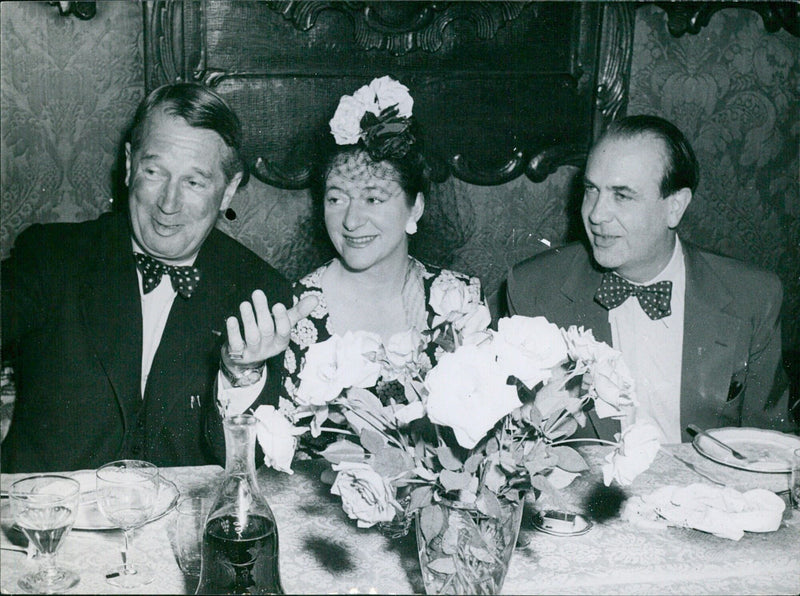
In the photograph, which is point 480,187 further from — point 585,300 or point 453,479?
point 453,479

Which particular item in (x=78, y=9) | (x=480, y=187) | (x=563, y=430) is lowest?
(x=563, y=430)

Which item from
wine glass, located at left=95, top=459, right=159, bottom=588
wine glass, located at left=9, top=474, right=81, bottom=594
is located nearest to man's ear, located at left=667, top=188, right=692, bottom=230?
wine glass, located at left=95, top=459, right=159, bottom=588

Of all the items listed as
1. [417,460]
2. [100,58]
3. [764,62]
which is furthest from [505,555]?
[764,62]

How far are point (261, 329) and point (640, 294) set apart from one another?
152cm

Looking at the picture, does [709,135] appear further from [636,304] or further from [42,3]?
[42,3]

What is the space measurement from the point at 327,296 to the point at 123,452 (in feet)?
2.87

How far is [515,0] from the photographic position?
328cm

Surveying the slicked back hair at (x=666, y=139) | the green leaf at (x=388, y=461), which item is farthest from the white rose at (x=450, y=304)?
the slicked back hair at (x=666, y=139)

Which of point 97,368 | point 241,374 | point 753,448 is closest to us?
point 241,374

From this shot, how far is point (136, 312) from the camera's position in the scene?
2432 mm

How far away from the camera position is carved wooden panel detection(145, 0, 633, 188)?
3.09 m

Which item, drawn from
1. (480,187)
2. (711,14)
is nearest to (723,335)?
(480,187)

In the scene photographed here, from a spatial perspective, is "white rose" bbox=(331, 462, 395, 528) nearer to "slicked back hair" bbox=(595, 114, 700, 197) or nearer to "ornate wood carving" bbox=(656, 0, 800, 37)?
"slicked back hair" bbox=(595, 114, 700, 197)

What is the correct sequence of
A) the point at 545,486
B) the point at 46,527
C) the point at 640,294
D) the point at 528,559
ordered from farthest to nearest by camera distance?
the point at 640,294 → the point at 528,559 → the point at 46,527 → the point at 545,486
